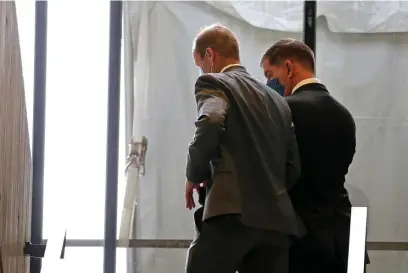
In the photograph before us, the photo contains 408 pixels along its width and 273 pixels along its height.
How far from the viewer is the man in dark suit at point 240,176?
5.87ft

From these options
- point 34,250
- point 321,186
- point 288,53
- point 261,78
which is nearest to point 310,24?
point 261,78

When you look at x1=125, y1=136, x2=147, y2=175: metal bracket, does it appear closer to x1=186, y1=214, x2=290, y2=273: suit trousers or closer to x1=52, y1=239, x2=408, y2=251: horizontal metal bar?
x1=52, y1=239, x2=408, y2=251: horizontal metal bar

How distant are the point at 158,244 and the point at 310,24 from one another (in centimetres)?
119

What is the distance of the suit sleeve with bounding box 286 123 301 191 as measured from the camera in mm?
1932

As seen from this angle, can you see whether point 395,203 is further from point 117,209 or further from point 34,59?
point 34,59

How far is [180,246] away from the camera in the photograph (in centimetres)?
300

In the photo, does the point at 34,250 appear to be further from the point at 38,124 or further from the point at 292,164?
the point at 292,164

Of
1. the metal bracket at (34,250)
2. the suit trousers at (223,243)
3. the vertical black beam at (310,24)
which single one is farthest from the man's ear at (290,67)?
the metal bracket at (34,250)

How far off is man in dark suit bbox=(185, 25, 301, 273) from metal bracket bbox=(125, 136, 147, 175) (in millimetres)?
1125

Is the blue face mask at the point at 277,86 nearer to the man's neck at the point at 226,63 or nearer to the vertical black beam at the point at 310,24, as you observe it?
the man's neck at the point at 226,63

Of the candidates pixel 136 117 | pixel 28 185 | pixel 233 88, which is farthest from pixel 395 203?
pixel 28 185

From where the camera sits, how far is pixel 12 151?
2475 mm

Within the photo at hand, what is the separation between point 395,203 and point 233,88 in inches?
55.7

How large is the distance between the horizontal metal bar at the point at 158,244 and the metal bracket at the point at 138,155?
1.04ft
